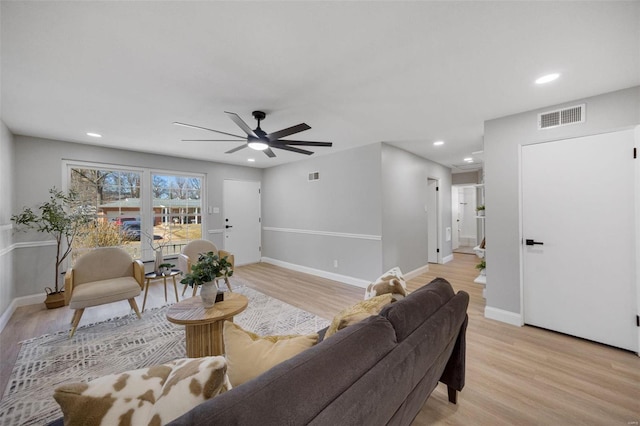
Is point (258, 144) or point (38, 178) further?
point (38, 178)

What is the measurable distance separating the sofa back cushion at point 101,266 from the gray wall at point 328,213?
3.03m

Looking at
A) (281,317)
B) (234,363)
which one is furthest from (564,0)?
(281,317)

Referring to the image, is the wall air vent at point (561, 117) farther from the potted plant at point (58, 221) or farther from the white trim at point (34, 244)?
the white trim at point (34, 244)

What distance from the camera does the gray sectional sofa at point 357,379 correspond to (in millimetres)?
626

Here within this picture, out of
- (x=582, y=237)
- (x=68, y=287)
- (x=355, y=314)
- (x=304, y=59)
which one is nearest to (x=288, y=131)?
(x=304, y=59)

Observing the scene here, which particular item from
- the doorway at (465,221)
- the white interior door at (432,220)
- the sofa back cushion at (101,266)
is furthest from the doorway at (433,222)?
the sofa back cushion at (101,266)

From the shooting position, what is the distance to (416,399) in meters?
1.21

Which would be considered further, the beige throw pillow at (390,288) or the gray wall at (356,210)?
the gray wall at (356,210)

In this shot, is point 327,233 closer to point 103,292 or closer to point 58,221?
point 103,292

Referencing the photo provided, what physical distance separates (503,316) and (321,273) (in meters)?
2.96

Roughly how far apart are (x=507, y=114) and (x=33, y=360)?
18.0 feet

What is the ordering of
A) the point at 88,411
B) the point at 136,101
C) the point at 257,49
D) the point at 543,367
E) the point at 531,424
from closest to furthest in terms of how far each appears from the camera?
the point at 88,411, the point at 531,424, the point at 257,49, the point at 543,367, the point at 136,101

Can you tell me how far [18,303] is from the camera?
3471mm

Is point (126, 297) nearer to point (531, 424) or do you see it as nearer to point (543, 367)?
point (531, 424)
